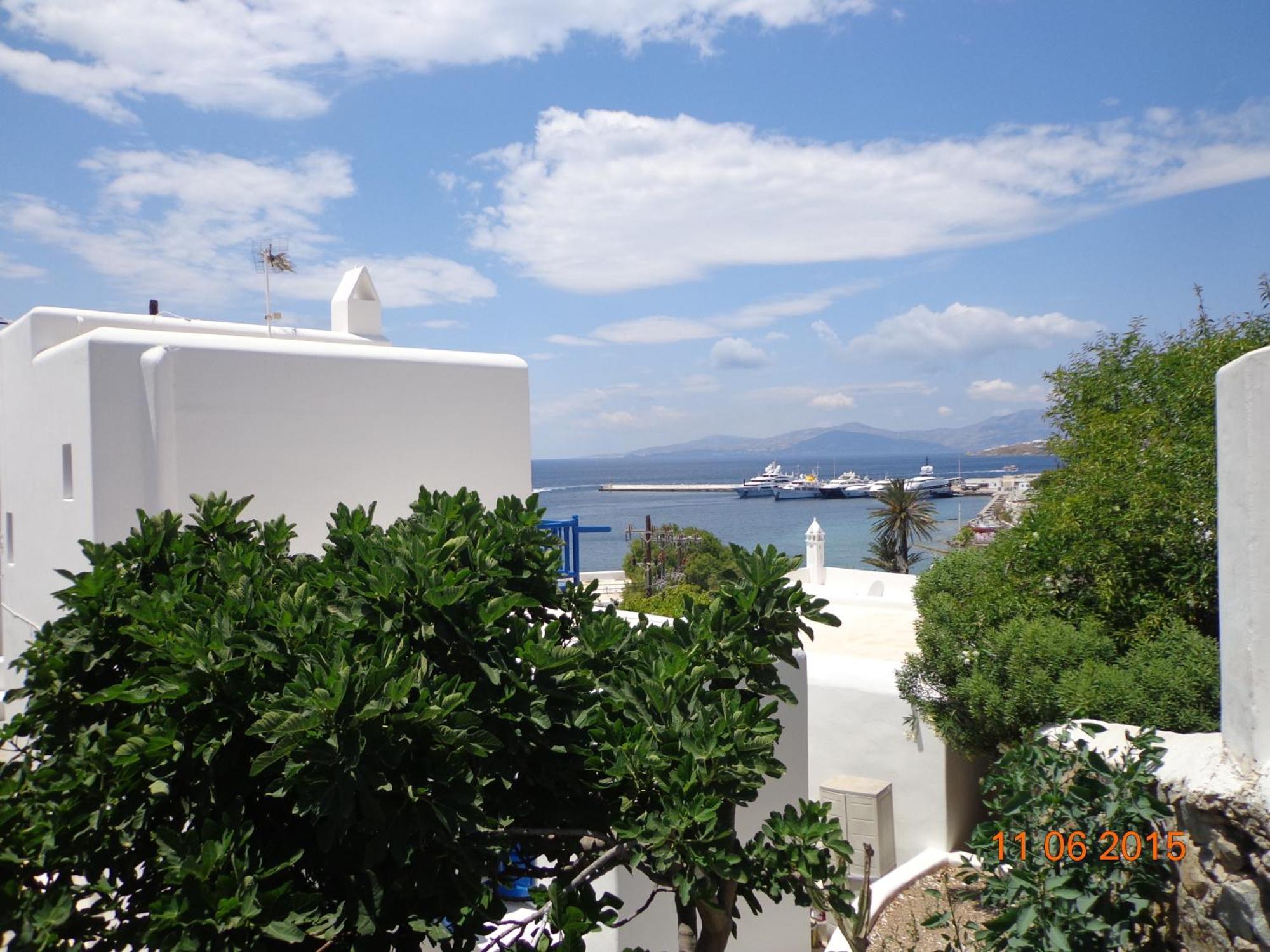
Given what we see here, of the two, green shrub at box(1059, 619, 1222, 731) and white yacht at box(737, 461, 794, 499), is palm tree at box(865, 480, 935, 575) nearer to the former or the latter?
green shrub at box(1059, 619, 1222, 731)

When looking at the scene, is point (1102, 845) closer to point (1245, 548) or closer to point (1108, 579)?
point (1245, 548)

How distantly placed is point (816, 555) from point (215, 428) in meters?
16.4

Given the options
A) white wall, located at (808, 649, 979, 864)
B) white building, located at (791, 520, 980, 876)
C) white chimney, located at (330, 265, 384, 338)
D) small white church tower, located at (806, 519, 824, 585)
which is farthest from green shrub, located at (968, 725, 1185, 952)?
small white church tower, located at (806, 519, 824, 585)

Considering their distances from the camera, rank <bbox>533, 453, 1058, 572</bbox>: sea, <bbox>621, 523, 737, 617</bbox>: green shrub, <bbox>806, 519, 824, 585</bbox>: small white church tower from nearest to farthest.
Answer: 1. <bbox>806, 519, 824, 585</bbox>: small white church tower
2. <bbox>621, 523, 737, 617</bbox>: green shrub
3. <bbox>533, 453, 1058, 572</bbox>: sea

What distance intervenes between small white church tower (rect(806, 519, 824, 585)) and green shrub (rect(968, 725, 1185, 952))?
16.3 m

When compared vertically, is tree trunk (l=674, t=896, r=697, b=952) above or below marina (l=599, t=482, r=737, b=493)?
above

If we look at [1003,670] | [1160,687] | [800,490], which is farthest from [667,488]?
[1160,687]

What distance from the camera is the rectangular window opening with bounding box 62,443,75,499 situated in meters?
8.86

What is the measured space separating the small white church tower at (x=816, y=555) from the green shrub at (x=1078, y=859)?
643 inches

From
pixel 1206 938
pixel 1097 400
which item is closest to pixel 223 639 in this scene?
pixel 1206 938

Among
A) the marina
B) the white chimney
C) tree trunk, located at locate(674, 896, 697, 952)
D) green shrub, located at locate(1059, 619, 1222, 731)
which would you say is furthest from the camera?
the marina

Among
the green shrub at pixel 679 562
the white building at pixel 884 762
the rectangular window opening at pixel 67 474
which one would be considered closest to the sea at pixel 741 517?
the green shrub at pixel 679 562

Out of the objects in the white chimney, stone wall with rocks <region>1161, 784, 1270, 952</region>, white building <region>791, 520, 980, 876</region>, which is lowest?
white building <region>791, 520, 980, 876</region>

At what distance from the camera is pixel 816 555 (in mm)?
22125
